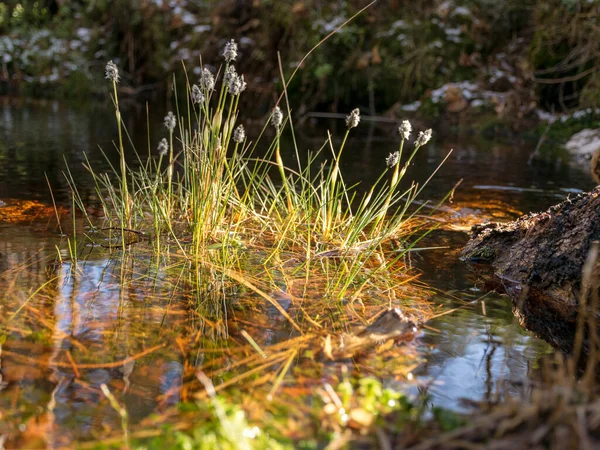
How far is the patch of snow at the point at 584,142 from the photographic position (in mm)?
6628

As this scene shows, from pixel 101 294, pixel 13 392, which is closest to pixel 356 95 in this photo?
pixel 101 294

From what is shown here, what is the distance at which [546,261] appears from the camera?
2.48 metres

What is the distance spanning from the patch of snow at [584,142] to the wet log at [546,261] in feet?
13.8

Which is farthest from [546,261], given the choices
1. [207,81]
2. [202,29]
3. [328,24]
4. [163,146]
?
[202,29]

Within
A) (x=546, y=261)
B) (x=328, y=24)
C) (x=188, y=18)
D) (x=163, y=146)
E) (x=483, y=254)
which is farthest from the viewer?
(x=188, y=18)

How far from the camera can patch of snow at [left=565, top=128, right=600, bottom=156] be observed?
663cm

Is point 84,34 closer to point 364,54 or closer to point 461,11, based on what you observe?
point 364,54

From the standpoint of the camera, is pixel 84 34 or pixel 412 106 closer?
pixel 412 106

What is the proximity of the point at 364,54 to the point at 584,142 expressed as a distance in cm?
351

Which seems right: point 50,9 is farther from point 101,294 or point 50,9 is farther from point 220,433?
point 220,433

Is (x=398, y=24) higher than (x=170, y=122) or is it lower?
higher

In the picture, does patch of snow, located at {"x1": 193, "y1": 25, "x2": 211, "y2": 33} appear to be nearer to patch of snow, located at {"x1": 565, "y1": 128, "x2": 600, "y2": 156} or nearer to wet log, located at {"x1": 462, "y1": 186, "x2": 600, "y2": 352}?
patch of snow, located at {"x1": 565, "y1": 128, "x2": 600, "y2": 156}

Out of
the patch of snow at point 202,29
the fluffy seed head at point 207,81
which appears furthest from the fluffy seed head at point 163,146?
the patch of snow at point 202,29

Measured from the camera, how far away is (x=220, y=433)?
1307 mm
